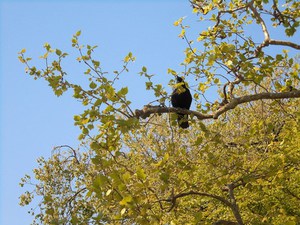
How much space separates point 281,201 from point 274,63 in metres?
5.79

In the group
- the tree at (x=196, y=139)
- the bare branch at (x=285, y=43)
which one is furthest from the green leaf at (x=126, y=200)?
the bare branch at (x=285, y=43)

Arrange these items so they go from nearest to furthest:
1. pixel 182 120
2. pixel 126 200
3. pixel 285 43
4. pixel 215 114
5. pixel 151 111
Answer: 1. pixel 126 200
2. pixel 151 111
3. pixel 182 120
4. pixel 215 114
5. pixel 285 43

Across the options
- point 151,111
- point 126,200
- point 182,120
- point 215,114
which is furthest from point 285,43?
point 126,200

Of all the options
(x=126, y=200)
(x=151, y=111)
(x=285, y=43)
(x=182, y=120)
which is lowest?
(x=126, y=200)

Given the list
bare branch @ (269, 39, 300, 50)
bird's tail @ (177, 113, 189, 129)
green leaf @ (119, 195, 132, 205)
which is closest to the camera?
green leaf @ (119, 195, 132, 205)

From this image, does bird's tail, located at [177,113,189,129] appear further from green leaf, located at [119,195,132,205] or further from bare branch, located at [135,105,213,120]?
green leaf, located at [119,195,132,205]

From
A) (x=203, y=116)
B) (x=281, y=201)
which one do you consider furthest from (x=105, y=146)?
(x=281, y=201)

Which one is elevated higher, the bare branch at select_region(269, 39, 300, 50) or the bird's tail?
the bare branch at select_region(269, 39, 300, 50)

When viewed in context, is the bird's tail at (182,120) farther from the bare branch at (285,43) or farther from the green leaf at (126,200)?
the bare branch at (285,43)

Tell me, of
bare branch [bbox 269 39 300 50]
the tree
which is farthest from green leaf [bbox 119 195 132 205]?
bare branch [bbox 269 39 300 50]

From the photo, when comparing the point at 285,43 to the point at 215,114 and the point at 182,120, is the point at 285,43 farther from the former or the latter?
the point at 182,120

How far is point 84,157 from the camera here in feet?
63.1

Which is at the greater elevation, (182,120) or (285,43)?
(285,43)

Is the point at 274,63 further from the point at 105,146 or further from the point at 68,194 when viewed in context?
the point at 68,194
